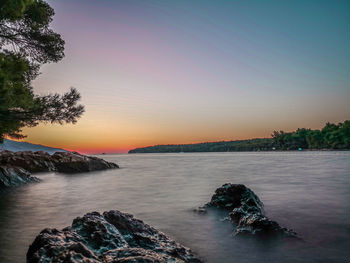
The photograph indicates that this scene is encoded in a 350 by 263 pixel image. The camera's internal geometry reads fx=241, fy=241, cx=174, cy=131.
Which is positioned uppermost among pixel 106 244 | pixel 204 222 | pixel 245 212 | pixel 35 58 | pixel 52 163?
pixel 35 58

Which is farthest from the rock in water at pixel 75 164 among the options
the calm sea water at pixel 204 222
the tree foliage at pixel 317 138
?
the tree foliage at pixel 317 138

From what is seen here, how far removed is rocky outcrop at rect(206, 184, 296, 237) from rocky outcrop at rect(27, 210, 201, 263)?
1.71 m

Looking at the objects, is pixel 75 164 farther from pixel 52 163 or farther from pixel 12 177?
pixel 12 177

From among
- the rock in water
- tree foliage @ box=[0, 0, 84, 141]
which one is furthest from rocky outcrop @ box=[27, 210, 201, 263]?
the rock in water

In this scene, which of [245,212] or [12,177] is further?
[12,177]

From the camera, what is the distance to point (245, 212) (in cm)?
592

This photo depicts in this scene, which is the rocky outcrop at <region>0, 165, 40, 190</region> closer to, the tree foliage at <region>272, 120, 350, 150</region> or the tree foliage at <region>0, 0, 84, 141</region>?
the tree foliage at <region>0, 0, 84, 141</region>

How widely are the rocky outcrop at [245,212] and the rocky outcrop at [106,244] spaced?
67.5 inches

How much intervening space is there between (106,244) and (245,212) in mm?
3694

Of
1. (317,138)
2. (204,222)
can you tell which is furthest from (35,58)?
(317,138)

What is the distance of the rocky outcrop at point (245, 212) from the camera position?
4902 millimetres

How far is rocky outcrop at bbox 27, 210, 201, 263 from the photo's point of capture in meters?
2.51

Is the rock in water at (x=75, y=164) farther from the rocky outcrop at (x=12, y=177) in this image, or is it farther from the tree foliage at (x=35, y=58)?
the tree foliage at (x=35, y=58)

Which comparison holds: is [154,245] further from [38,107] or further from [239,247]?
[38,107]
